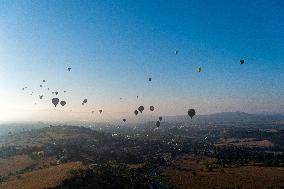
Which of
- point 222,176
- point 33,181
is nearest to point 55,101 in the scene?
point 33,181

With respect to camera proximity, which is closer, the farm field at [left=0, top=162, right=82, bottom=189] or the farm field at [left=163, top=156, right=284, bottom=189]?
the farm field at [left=0, top=162, right=82, bottom=189]

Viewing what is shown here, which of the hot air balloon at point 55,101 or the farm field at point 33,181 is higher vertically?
the hot air balloon at point 55,101

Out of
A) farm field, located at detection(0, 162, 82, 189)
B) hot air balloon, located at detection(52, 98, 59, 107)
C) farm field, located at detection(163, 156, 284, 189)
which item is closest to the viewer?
farm field, located at detection(0, 162, 82, 189)

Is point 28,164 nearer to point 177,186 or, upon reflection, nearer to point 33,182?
point 33,182

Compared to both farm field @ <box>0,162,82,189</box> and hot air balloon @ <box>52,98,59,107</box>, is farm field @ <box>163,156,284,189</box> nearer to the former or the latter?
farm field @ <box>0,162,82,189</box>


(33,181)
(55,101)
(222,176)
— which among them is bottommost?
(222,176)

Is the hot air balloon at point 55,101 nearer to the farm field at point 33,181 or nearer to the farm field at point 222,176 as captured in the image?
the farm field at point 33,181

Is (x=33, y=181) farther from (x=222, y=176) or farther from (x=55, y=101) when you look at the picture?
(x=222, y=176)

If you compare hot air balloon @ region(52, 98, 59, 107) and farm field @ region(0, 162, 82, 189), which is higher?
hot air balloon @ region(52, 98, 59, 107)

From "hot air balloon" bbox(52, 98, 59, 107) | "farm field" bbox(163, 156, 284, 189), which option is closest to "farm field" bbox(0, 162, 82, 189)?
"hot air balloon" bbox(52, 98, 59, 107)

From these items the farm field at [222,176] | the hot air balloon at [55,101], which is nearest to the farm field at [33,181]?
the hot air balloon at [55,101]

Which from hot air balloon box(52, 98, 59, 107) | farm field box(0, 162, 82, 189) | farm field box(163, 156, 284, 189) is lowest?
farm field box(163, 156, 284, 189)
